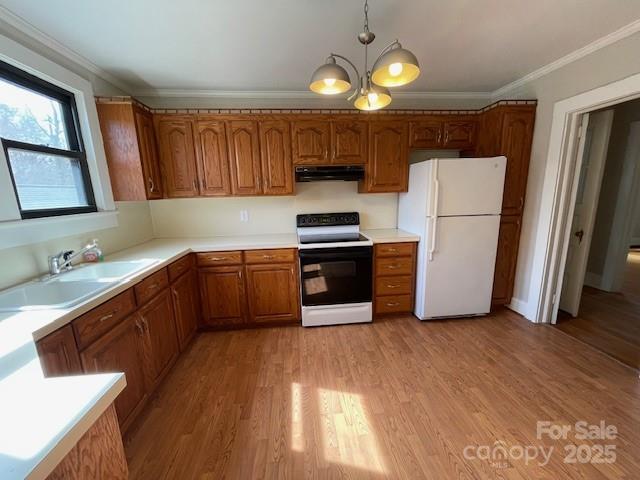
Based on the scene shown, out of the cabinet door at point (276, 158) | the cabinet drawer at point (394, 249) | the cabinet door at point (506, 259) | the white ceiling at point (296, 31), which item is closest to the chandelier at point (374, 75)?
the white ceiling at point (296, 31)

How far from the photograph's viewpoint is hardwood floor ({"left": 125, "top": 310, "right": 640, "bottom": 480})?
1390 millimetres

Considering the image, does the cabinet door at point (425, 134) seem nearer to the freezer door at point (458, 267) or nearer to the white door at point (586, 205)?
the freezer door at point (458, 267)

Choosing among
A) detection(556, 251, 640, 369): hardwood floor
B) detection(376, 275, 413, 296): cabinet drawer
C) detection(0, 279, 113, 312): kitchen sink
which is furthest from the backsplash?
detection(556, 251, 640, 369): hardwood floor

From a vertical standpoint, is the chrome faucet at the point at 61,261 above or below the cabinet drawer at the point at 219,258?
above

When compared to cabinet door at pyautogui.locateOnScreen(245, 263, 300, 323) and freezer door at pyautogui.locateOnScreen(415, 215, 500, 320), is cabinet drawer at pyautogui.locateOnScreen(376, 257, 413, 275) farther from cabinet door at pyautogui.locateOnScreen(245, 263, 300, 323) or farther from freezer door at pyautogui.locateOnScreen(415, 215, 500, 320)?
cabinet door at pyautogui.locateOnScreen(245, 263, 300, 323)

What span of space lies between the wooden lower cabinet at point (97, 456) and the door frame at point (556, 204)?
10.9 feet

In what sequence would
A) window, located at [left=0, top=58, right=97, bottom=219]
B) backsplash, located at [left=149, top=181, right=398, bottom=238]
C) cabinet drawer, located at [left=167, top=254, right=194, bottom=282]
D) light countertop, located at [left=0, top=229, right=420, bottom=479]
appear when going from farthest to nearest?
backsplash, located at [left=149, top=181, right=398, bottom=238], cabinet drawer, located at [left=167, top=254, right=194, bottom=282], window, located at [left=0, top=58, right=97, bottom=219], light countertop, located at [left=0, top=229, right=420, bottom=479]

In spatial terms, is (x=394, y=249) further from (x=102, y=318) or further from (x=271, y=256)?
(x=102, y=318)

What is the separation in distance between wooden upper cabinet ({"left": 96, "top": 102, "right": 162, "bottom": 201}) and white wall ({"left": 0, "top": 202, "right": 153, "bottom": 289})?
0.25 meters

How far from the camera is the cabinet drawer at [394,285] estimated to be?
281 cm

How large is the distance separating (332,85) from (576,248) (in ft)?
10.4

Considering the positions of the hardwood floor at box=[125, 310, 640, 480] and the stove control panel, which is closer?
the hardwood floor at box=[125, 310, 640, 480]

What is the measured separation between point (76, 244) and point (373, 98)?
7.73 ft

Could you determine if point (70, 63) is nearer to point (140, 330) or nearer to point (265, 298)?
point (140, 330)
